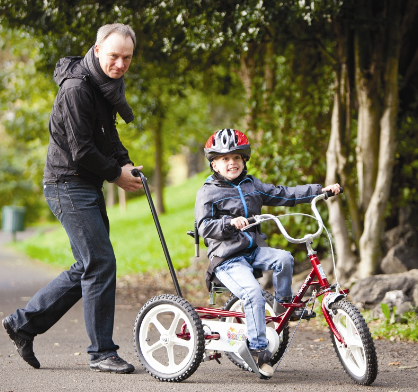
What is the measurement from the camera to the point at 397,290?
659 centimetres

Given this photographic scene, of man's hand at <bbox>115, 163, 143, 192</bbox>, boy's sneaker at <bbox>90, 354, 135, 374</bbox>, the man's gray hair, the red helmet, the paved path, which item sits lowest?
the paved path

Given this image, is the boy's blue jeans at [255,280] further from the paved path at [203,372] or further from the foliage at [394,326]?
the foliage at [394,326]

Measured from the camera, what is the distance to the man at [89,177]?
430 cm

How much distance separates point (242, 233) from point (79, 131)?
123 centimetres

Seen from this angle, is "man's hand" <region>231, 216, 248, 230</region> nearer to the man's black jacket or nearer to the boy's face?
the boy's face

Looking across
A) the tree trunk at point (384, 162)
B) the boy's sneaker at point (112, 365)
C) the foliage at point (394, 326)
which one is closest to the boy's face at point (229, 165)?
the boy's sneaker at point (112, 365)

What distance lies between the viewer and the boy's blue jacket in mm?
4227

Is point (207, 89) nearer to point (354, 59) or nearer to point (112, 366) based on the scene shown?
point (354, 59)

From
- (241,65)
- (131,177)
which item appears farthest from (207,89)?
(131,177)

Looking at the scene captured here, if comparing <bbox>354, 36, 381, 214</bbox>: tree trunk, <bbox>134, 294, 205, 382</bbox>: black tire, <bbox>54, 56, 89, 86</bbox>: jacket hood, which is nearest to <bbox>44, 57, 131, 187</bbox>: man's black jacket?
<bbox>54, 56, 89, 86</bbox>: jacket hood

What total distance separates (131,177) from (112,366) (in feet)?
4.17

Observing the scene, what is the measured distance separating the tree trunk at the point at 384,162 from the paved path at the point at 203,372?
1.38 metres

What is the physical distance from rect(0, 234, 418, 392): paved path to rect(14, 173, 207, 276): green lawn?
3.37 meters

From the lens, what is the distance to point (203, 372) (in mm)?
4590
